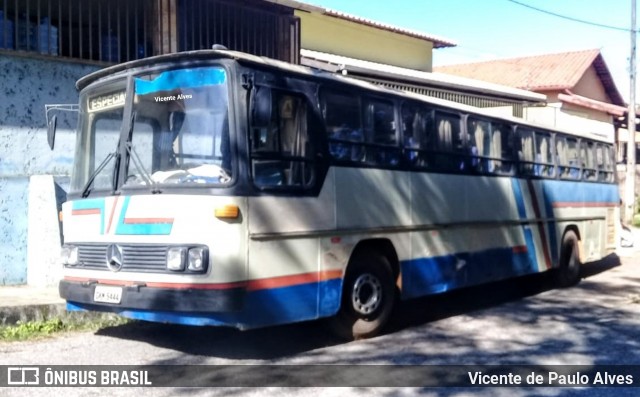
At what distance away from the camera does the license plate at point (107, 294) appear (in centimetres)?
683

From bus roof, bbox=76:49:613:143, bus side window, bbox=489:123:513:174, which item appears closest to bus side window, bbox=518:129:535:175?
bus side window, bbox=489:123:513:174

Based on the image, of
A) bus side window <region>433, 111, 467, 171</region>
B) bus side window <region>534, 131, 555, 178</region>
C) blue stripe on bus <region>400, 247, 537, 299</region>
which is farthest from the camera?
bus side window <region>534, 131, 555, 178</region>

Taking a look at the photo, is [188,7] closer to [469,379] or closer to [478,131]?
[478,131]

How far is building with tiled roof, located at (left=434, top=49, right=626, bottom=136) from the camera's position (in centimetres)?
3008

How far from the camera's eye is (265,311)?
22.0 feet

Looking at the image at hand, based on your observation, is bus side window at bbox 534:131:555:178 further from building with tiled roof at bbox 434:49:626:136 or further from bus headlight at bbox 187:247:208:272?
building with tiled roof at bbox 434:49:626:136

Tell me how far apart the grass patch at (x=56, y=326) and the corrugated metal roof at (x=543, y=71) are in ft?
83.0

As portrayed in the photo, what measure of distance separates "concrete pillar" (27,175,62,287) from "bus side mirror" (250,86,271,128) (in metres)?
4.69

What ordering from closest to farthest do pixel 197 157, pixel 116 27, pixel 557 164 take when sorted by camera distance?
1. pixel 197 157
2. pixel 116 27
3. pixel 557 164

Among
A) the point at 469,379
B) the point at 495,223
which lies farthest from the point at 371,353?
the point at 495,223

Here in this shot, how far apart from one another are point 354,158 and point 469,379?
2.58m

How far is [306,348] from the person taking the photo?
772 centimetres

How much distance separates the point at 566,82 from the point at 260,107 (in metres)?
26.6

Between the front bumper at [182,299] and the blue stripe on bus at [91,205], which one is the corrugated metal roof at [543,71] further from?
the front bumper at [182,299]
